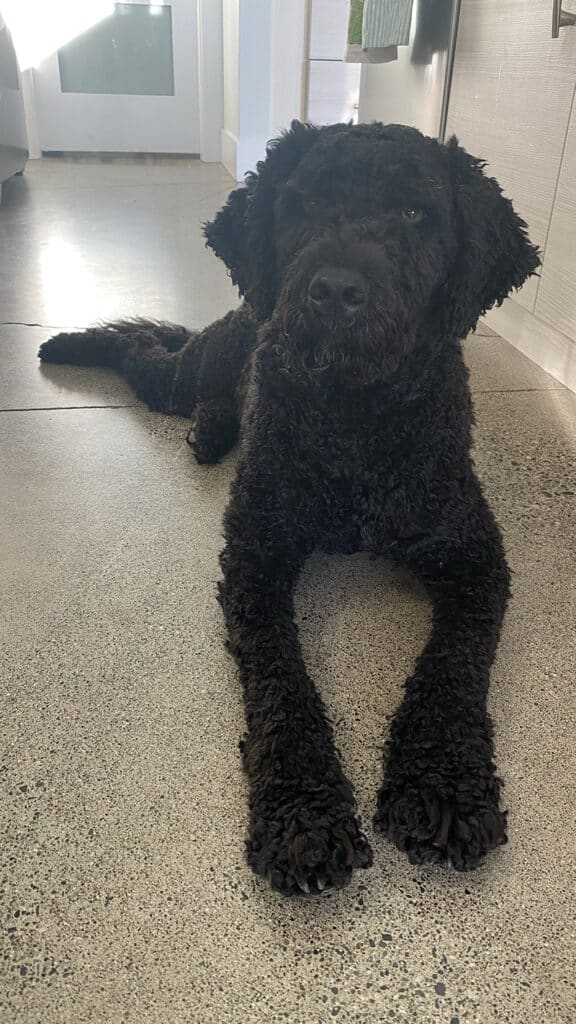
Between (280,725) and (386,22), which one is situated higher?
(386,22)

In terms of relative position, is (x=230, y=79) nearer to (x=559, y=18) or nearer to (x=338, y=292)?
(x=559, y=18)

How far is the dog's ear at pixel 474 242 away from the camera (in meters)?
1.46

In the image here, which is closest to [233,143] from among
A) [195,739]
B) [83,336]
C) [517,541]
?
[83,336]

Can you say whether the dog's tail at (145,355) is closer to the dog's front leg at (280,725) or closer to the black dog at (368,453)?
the black dog at (368,453)

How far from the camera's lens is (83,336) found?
2863 millimetres

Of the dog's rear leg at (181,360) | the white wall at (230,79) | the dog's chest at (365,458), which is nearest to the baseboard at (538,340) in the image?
the dog's rear leg at (181,360)

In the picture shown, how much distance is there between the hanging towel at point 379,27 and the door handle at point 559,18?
116 cm

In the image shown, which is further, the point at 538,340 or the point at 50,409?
the point at 538,340

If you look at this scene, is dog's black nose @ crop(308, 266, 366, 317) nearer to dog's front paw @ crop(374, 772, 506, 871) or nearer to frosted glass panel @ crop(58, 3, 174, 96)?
dog's front paw @ crop(374, 772, 506, 871)

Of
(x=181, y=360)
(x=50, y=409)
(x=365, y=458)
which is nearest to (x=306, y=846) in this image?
(x=365, y=458)

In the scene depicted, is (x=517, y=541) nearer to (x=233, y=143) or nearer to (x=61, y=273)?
(x=61, y=273)

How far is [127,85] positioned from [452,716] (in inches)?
309

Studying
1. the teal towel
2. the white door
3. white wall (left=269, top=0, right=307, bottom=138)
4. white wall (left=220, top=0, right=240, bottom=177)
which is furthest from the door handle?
the white door

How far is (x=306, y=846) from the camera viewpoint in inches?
41.4
